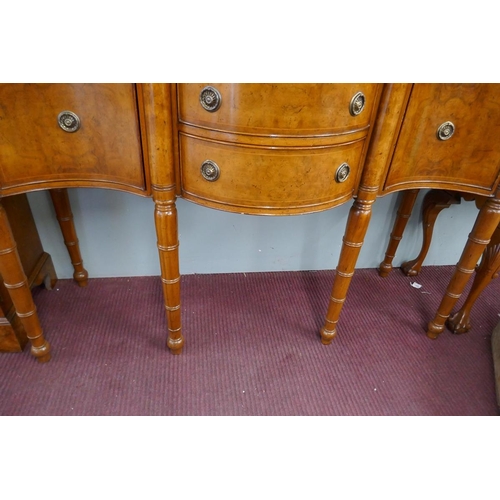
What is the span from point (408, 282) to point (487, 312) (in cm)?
27

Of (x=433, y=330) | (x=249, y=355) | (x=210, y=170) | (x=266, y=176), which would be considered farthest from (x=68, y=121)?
(x=433, y=330)

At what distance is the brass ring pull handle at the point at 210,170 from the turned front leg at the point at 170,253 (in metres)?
0.09

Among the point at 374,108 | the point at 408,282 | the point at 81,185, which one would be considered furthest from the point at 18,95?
the point at 408,282

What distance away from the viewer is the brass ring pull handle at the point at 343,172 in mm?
819

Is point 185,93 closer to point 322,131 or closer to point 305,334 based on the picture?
point 322,131

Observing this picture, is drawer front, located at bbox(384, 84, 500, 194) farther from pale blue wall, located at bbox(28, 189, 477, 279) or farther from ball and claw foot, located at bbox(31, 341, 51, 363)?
ball and claw foot, located at bbox(31, 341, 51, 363)

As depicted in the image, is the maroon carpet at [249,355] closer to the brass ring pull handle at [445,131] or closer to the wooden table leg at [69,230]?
the wooden table leg at [69,230]

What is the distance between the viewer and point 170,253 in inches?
37.0

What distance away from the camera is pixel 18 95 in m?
0.74

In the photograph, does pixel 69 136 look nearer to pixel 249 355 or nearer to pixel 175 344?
pixel 175 344

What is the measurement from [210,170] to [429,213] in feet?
3.01

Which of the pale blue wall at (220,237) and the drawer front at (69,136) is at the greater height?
the drawer front at (69,136)

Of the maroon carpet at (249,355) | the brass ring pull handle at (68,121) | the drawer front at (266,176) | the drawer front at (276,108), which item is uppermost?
the drawer front at (276,108)

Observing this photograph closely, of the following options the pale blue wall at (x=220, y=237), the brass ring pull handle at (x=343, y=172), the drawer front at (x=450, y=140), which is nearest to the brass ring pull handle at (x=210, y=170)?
the brass ring pull handle at (x=343, y=172)
